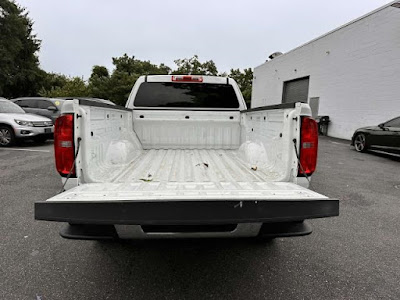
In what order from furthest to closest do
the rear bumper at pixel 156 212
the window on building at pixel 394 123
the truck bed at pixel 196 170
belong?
the window on building at pixel 394 123, the truck bed at pixel 196 170, the rear bumper at pixel 156 212

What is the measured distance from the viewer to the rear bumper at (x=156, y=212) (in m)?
1.72

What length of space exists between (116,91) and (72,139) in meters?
32.5

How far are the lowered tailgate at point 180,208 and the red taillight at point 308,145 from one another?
557mm

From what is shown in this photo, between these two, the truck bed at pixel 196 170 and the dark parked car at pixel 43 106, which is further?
the dark parked car at pixel 43 106

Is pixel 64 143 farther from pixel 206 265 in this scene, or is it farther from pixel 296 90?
pixel 296 90

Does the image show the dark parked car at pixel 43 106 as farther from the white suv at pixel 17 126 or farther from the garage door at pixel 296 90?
the garage door at pixel 296 90

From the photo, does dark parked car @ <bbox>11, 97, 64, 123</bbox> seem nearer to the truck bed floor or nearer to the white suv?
the white suv

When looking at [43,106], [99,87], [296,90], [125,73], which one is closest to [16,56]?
[99,87]

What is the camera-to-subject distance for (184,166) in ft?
10.5

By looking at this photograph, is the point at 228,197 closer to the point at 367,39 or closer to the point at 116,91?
the point at 367,39

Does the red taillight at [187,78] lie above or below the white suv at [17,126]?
above

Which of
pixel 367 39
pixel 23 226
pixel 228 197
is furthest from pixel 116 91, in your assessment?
pixel 228 197

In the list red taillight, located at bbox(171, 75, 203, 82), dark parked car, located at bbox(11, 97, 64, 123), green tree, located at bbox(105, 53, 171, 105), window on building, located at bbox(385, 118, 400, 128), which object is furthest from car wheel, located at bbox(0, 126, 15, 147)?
green tree, located at bbox(105, 53, 171, 105)

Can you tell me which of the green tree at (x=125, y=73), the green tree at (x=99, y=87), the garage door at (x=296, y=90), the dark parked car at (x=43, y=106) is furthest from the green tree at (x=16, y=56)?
the garage door at (x=296, y=90)
